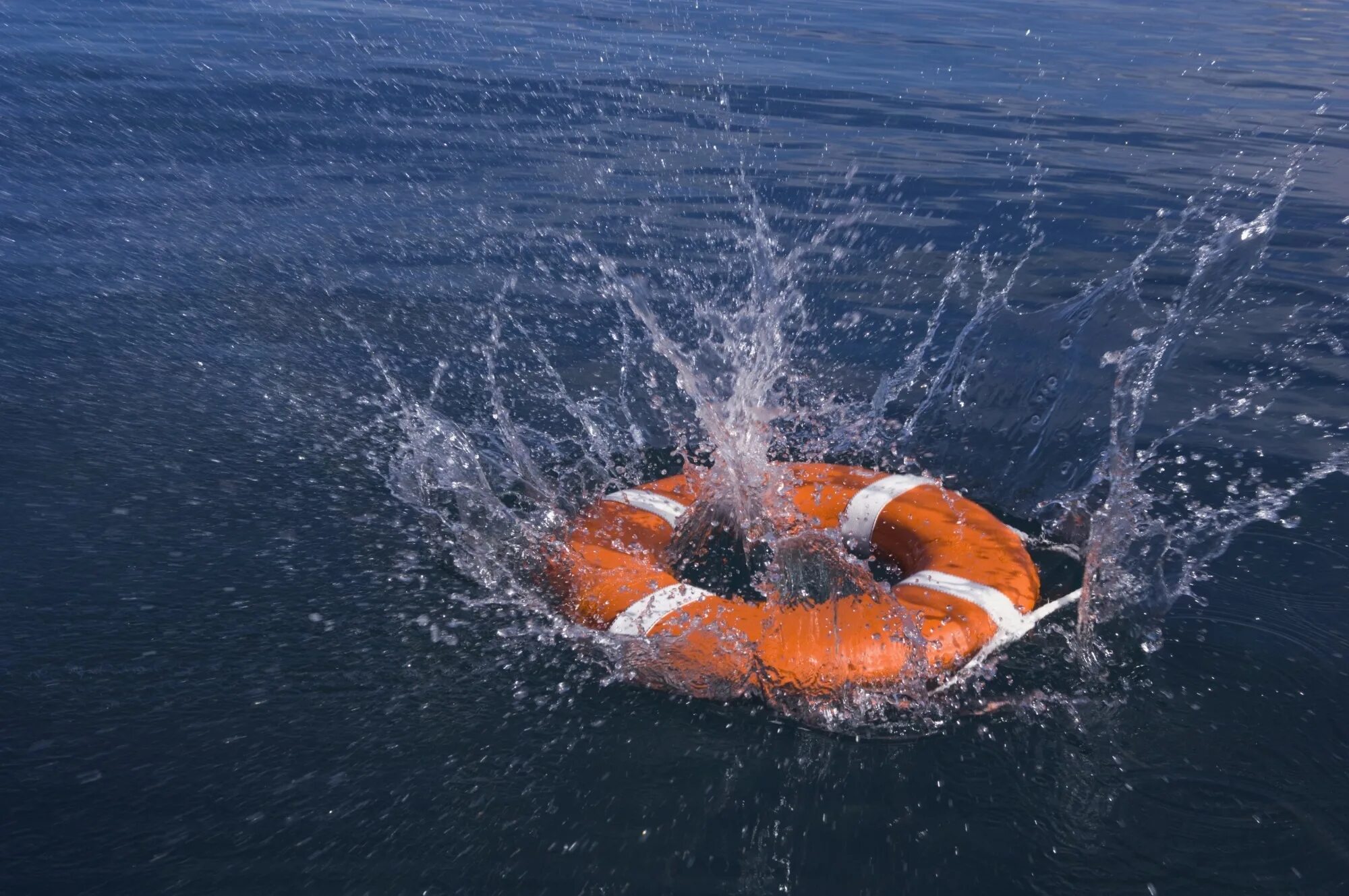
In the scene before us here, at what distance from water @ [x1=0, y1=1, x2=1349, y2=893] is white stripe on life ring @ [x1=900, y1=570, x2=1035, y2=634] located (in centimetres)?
11

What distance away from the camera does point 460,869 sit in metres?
2.39

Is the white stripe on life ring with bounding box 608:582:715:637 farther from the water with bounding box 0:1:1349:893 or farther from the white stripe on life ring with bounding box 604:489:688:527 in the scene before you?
the white stripe on life ring with bounding box 604:489:688:527

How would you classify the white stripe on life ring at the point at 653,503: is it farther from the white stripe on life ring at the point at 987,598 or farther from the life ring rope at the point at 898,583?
the white stripe on life ring at the point at 987,598

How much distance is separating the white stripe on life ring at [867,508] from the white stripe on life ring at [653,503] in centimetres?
55

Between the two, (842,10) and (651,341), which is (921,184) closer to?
(651,341)

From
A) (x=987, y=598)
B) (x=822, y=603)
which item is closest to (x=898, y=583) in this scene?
(x=987, y=598)

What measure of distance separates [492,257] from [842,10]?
13.5 m

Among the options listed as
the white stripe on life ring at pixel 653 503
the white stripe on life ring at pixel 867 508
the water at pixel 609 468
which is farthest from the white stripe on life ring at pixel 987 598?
the white stripe on life ring at pixel 653 503

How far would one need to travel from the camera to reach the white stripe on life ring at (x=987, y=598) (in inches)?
121

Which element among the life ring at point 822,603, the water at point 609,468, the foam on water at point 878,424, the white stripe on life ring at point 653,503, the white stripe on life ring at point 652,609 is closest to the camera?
the water at point 609,468

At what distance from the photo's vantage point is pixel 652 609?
119 inches

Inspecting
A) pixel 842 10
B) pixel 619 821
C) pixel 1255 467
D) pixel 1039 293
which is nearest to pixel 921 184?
pixel 1039 293

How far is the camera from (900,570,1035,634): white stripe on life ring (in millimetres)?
3070

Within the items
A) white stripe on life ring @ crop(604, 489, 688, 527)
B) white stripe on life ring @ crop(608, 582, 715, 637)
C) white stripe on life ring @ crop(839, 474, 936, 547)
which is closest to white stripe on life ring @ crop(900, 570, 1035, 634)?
white stripe on life ring @ crop(839, 474, 936, 547)
